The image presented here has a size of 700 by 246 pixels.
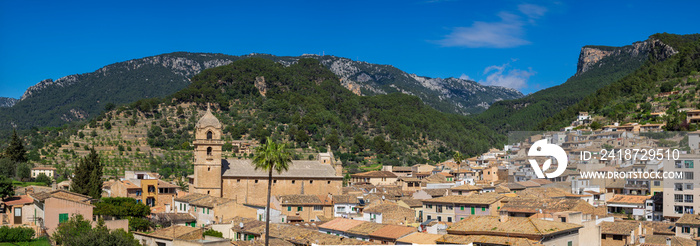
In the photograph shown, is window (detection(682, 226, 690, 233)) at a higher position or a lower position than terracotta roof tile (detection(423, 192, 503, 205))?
A: lower

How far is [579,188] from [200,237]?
35871 millimetres

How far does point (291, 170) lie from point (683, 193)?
33.1m

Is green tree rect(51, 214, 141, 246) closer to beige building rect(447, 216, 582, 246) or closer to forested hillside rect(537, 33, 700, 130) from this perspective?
beige building rect(447, 216, 582, 246)

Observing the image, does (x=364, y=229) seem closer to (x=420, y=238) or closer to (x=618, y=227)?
(x=420, y=238)

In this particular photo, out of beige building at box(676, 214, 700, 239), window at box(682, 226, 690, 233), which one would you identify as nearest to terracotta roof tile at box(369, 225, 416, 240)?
beige building at box(676, 214, 700, 239)

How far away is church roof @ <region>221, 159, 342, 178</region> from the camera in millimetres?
62562

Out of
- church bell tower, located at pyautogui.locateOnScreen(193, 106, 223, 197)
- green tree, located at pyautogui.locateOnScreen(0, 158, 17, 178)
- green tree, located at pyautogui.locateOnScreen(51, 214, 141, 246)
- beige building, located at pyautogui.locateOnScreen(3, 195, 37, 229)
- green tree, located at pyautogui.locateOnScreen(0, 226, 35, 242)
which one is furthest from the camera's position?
green tree, located at pyautogui.locateOnScreen(0, 158, 17, 178)

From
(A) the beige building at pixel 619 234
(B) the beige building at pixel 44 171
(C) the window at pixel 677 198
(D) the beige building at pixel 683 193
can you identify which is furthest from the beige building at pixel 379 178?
(A) the beige building at pixel 619 234

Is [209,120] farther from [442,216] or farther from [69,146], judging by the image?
[69,146]

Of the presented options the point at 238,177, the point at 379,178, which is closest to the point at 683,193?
the point at 238,177

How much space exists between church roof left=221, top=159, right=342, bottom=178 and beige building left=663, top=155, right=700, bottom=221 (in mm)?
28481

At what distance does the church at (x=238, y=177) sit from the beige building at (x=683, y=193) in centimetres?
2810

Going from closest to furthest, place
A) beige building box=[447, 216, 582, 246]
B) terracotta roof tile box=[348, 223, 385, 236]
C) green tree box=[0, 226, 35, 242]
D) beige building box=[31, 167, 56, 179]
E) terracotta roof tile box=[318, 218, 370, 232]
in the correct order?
beige building box=[447, 216, 582, 246] → green tree box=[0, 226, 35, 242] → terracotta roof tile box=[348, 223, 385, 236] → terracotta roof tile box=[318, 218, 370, 232] → beige building box=[31, 167, 56, 179]

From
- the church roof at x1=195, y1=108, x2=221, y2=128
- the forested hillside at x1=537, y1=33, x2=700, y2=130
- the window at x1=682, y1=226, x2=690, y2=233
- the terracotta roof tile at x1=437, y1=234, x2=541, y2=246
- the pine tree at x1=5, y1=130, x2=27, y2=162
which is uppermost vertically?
the forested hillside at x1=537, y1=33, x2=700, y2=130
